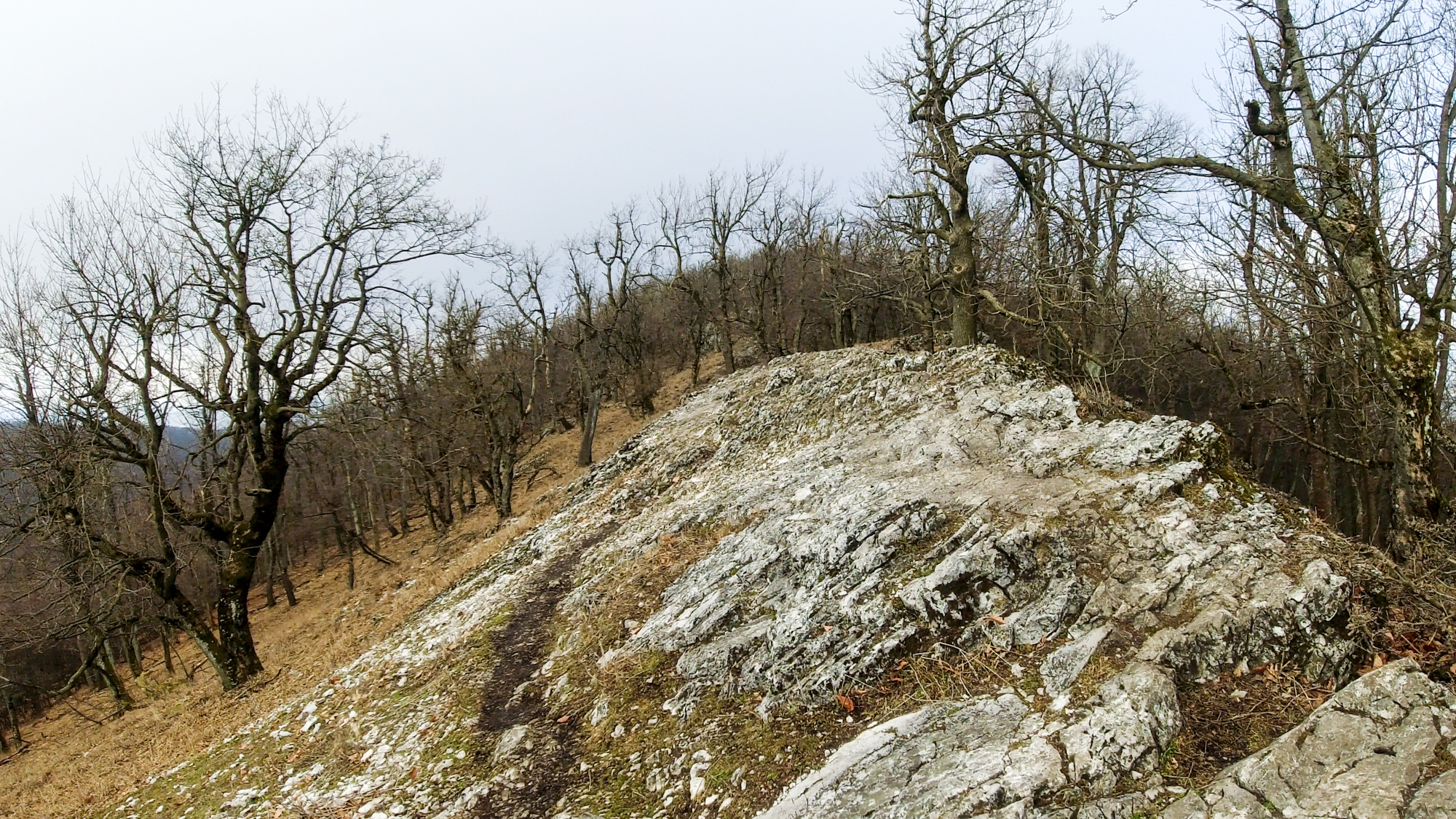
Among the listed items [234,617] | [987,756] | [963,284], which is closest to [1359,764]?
[987,756]

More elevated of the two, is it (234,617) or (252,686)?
(234,617)

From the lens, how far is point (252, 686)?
528 inches

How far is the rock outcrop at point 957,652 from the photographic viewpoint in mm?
4289

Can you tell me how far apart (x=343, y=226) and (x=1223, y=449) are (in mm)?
16332

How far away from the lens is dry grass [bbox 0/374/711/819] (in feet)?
36.0

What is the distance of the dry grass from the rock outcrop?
249 centimetres

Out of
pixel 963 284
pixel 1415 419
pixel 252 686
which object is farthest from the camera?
pixel 963 284

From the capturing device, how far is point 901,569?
7.37 m

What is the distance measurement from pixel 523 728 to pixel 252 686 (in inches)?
372

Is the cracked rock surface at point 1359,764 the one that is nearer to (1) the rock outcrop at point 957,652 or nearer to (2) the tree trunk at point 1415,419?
(1) the rock outcrop at point 957,652

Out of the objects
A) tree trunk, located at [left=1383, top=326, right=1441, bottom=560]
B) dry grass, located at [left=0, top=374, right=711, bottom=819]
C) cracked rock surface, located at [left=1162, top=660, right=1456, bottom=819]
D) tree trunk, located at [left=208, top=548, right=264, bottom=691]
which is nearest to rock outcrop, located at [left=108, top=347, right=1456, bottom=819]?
cracked rock surface, located at [left=1162, top=660, right=1456, bottom=819]

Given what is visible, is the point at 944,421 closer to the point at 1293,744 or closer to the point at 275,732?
the point at 1293,744

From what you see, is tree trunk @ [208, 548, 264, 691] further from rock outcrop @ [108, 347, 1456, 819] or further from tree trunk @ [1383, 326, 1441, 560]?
tree trunk @ [1383, 326, 1441, 560]

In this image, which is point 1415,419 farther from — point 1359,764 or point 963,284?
point 963,284
